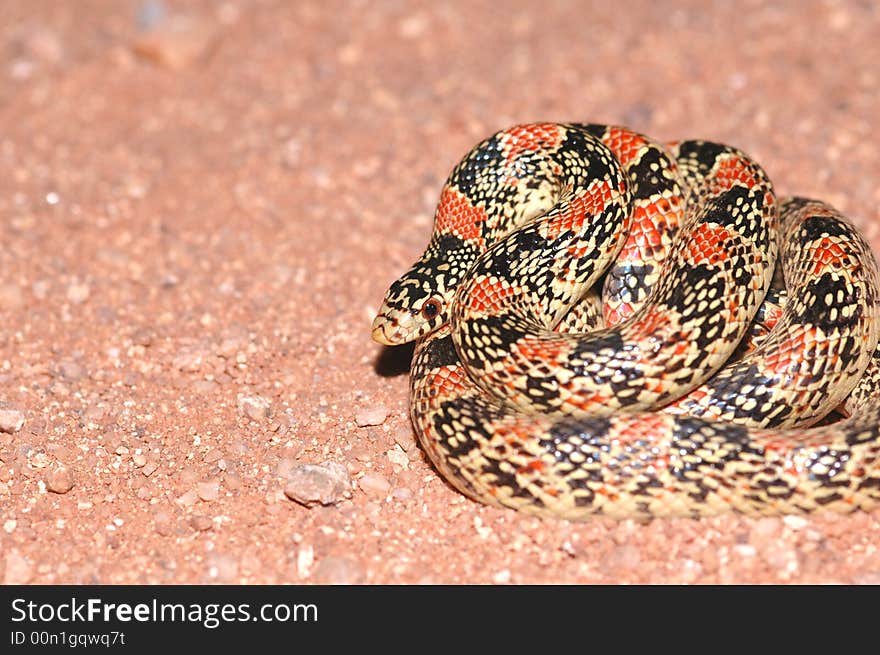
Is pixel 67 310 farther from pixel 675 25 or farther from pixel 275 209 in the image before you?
pixel 675 25

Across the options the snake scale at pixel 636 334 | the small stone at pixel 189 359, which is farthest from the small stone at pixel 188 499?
the snake scale at pixel 636 334

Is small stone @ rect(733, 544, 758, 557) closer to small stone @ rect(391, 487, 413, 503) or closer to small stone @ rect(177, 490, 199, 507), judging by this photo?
small stone @ rect(391, 487, 413, 503)

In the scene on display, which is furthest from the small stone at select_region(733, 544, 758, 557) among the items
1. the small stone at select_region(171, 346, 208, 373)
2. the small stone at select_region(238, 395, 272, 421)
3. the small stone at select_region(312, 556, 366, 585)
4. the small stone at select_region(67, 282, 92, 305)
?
the small stone at select_region(67, 282, 92, 305)

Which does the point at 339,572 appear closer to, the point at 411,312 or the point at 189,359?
the point at 411,312

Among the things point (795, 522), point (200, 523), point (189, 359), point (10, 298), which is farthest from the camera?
point (10, 298)

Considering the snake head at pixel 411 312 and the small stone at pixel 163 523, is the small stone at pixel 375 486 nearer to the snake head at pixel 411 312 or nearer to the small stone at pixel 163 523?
the snake head at pixel 411 312

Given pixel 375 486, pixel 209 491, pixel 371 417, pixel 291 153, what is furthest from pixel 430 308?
pixel 291 153
